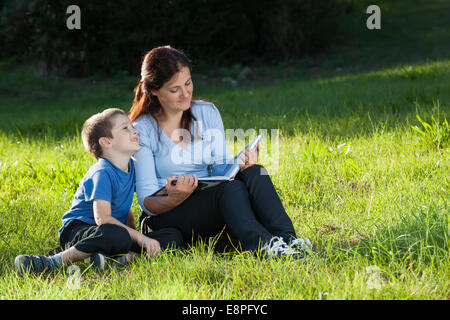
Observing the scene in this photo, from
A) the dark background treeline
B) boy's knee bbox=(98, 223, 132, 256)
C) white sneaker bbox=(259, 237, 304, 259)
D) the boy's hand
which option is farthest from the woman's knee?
the dark background treeline

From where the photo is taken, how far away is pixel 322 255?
250cm

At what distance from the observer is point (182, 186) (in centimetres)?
259

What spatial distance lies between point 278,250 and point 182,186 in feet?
1.88

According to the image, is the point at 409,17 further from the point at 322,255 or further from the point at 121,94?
the point at 322,255

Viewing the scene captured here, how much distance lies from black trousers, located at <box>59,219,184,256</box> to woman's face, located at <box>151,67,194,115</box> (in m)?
0.71

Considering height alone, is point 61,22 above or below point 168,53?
above

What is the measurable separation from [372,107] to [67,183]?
3441mm

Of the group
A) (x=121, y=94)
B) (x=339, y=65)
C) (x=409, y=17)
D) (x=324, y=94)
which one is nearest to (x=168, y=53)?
(x=324, y=94)

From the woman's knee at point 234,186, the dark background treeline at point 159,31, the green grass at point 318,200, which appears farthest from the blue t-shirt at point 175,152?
the dark background treeline at point 159,31

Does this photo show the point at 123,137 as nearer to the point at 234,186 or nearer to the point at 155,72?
the point at 155,72

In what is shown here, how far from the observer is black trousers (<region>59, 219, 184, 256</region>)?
98.0 inches

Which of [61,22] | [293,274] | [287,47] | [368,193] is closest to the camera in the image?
[293,274]

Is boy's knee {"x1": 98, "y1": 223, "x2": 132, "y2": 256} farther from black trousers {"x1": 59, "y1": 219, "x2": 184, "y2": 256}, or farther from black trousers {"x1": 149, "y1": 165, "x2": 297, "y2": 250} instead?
black trousers {"x1": 149, "y1": 165, "x2": 297, "y2": 250}

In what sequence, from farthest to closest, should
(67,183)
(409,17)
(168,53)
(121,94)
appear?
1. (409,17)
2. (121,94)
3. (67,183)
4. (168,53)
